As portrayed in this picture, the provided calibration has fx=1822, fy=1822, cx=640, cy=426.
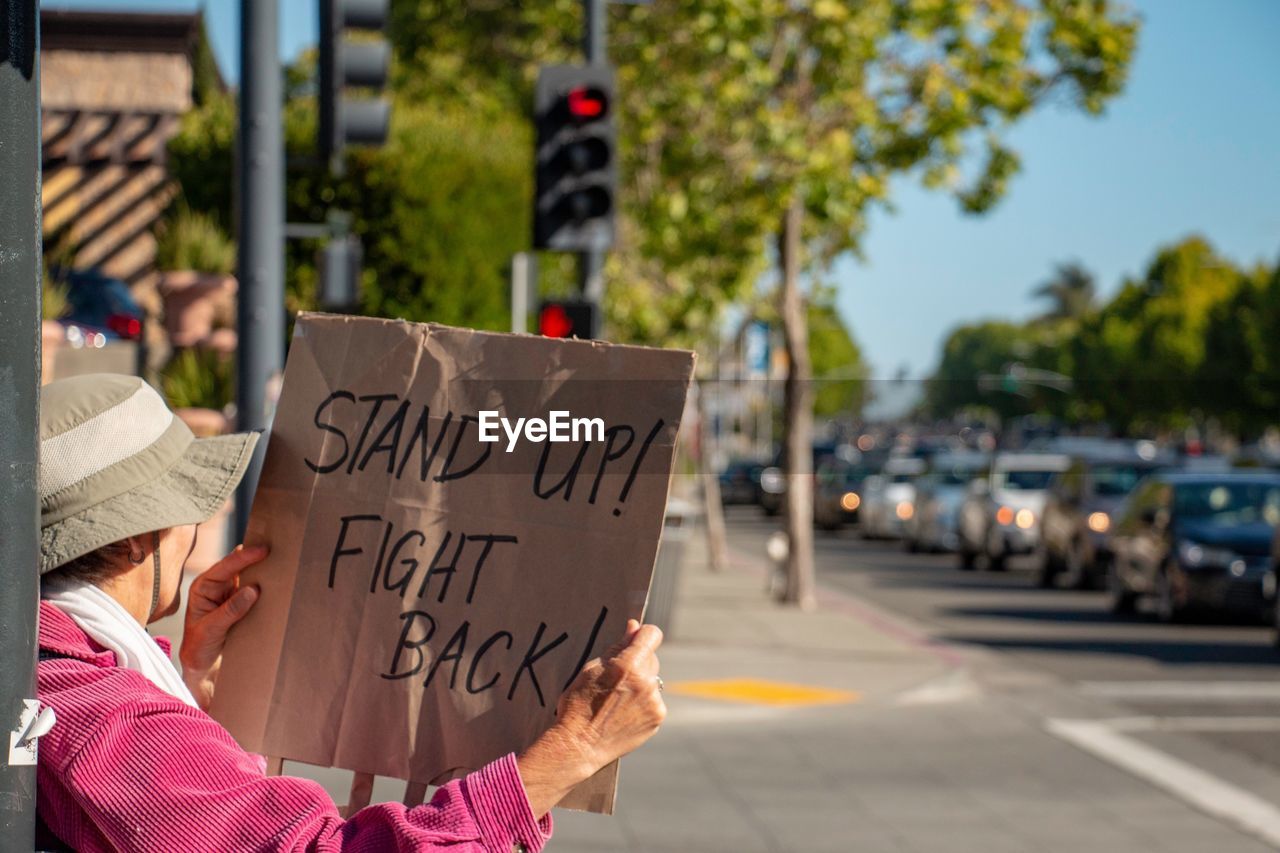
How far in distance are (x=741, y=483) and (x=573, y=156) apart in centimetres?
4213

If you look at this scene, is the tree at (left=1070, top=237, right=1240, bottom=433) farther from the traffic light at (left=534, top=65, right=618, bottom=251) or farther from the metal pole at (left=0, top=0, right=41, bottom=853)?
the metal pole at (left=0, top=0, right=41, bottom=853)

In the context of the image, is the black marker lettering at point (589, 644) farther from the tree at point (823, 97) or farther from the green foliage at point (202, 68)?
the green foliage at point (202, 68)

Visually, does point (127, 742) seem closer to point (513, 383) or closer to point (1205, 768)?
point (513, 383)

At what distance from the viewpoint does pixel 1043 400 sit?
19.1 meters

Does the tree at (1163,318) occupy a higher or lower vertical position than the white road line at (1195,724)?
higher

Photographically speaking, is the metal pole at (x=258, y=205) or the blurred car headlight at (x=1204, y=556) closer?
the metal pole at (x=258, y=205)

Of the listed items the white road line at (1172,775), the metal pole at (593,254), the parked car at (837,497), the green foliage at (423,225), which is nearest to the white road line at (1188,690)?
the white road line at (1172,775)

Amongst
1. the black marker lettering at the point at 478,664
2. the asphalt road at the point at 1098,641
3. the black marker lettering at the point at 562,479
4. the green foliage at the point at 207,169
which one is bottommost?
the asphalt road at the point at 1098,641

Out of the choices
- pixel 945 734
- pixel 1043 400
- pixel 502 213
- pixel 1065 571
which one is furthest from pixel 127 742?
pixel 1065 571

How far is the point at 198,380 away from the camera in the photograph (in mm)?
15133

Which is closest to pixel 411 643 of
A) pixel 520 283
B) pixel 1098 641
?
pixel 520 283

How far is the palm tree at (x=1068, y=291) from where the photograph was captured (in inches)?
5620

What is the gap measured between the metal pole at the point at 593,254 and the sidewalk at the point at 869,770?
2864 mm

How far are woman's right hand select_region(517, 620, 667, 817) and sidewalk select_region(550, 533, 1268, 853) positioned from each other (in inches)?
225
